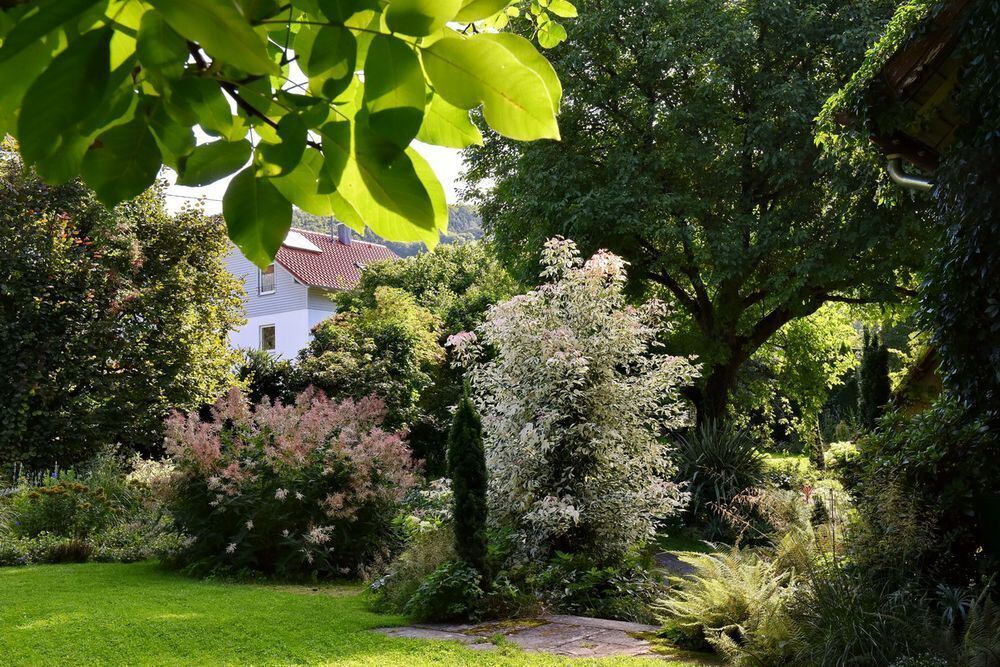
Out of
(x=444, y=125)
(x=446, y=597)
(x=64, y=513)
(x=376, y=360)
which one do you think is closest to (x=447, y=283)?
(x=376, y=360)

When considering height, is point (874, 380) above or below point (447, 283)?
below

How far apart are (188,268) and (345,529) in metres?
7.01

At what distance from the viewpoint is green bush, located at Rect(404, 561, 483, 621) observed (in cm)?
673

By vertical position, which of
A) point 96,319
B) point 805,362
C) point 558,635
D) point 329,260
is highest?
point 329,260

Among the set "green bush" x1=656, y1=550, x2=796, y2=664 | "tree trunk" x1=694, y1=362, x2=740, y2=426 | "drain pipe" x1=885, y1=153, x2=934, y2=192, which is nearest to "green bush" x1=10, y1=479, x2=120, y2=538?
"green bush" x1=656, y1=550, x2=796, y2=664

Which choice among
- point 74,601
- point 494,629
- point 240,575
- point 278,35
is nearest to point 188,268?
point 240,575

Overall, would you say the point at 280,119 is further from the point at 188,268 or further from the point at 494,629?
the point at 188,268

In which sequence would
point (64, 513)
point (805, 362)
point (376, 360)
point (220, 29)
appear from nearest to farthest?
point (220, 29) → point (64, 513) → point (376, 360) → point (805, 362)

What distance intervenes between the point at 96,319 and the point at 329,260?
A: 21.8 metres

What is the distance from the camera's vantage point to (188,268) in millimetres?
14195

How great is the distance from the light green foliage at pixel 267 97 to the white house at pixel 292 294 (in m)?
28.2

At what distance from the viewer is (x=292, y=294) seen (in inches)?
1227

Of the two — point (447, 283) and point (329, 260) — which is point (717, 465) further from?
point (329, 260)

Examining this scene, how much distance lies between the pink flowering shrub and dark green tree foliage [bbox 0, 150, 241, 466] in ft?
13.6
